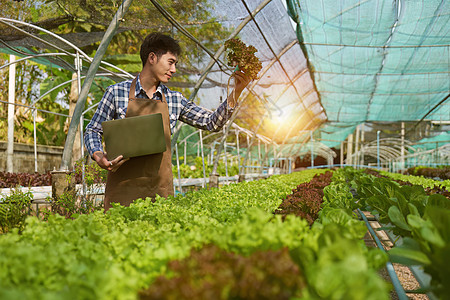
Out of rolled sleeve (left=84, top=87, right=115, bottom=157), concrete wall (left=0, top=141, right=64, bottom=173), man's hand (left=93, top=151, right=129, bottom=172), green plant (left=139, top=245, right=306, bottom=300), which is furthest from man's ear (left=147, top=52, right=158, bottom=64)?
concrete wall (left=0, top=141, right=64, bottom=173)

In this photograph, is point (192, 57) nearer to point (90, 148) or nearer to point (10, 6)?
point (10, 6)

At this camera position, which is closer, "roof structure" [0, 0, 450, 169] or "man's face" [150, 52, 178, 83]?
"man's face" [150, 52, 178, 83]

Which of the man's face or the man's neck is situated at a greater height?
the man's face

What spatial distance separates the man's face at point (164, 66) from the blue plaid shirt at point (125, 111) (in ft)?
0.43

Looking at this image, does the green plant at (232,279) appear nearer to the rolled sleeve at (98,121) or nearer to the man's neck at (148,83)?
the rolled sleeve at (98,121)

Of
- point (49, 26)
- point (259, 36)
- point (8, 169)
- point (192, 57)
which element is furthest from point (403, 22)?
point (8, 169)

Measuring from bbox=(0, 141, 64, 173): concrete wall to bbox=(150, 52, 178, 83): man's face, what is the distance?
8.26 metres

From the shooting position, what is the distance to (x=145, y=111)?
2975 millimetres

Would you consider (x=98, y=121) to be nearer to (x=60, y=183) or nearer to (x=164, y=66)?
(x=164, y=66)

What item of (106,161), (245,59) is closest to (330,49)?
(245,59)

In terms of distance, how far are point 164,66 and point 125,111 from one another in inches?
18.5

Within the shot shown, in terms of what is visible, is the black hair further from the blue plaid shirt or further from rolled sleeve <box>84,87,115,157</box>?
rolled sleeve <box>84,87,115,157</box>

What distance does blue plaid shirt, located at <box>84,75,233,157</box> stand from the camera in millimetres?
2902

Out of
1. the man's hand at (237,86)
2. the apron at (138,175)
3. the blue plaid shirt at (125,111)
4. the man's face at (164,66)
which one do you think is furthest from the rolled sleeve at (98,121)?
the man's hand at (237,86)
